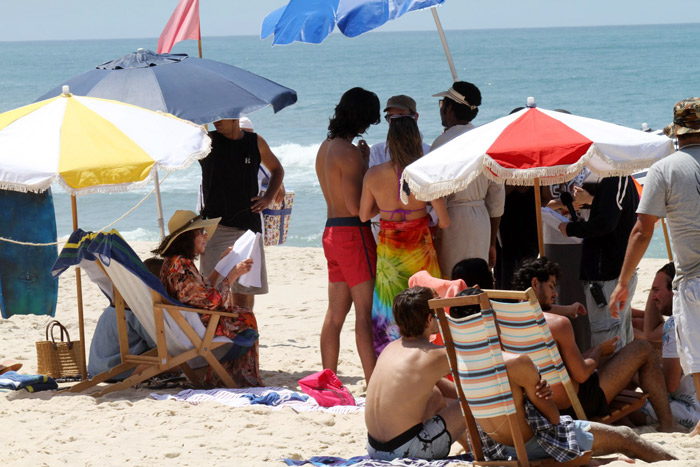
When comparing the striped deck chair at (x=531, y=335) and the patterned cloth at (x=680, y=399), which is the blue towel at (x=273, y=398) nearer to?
the striped deck chair at (x=531, y=335)

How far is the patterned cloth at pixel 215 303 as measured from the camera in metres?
5.16

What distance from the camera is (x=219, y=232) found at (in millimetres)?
5887

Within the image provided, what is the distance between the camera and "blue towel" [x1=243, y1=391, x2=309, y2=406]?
491 centimetres

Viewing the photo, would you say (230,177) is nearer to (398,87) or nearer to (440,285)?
(440,285)

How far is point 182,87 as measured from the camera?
5.86 metres

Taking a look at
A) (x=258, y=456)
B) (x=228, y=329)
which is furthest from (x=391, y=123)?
(x=258, y=456)

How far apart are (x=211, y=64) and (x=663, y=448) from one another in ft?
12.8

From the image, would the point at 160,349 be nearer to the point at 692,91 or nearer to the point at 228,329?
the point at 228,329

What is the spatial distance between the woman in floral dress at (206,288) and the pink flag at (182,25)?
8.22 ft

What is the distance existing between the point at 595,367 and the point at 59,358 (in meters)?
3.27

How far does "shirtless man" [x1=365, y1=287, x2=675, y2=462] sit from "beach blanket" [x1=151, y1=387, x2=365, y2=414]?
1075mm

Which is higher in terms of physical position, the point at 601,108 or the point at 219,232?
the point at 601,108

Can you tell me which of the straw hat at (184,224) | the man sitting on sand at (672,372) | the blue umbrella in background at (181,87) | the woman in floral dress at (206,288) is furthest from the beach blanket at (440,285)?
the blue umbrella in background at (181,87)

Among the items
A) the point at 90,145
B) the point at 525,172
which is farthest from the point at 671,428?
the point at 90,145
